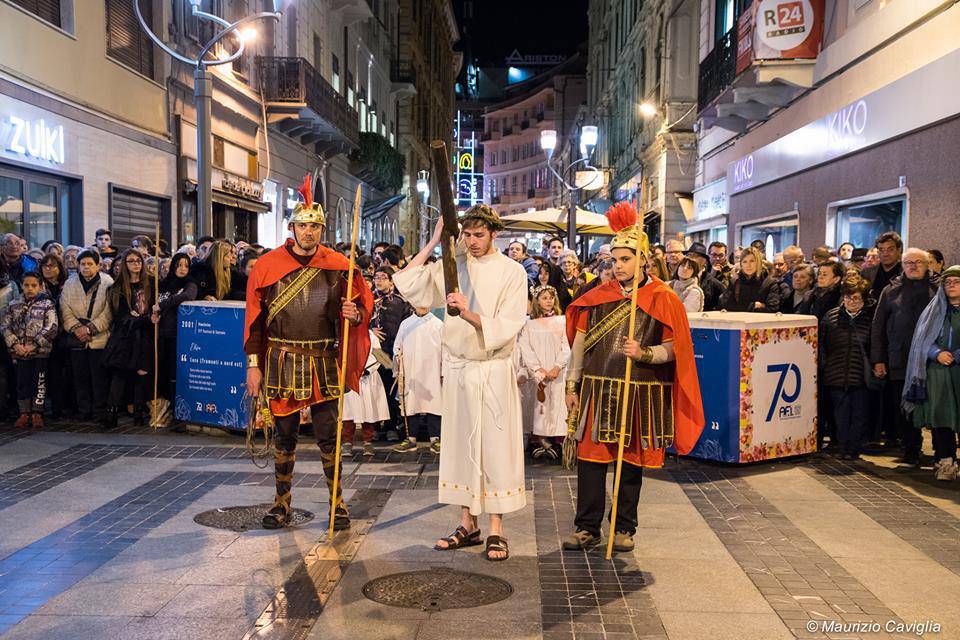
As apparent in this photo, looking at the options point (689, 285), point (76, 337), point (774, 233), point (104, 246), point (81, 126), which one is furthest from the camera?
point (774, 233)

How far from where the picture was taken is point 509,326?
604 cm

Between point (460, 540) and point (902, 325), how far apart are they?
4860mm

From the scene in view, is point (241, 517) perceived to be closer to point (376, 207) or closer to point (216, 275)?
point (216, 275)

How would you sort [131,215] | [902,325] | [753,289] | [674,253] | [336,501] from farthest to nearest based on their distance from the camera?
[131,215] → [674,253] → [753,289] → [902,325] → [336,501]

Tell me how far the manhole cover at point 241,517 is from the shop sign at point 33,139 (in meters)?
7.74

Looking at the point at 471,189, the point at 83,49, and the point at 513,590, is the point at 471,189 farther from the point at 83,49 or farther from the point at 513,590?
the point at 513,590

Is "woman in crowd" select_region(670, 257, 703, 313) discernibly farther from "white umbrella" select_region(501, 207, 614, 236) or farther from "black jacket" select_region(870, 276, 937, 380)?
"white umbrella" select_region(501, 207, 614, 236)

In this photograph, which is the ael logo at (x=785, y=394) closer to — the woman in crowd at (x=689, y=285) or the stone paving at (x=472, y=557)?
the stone paving at (x=472, y=557)

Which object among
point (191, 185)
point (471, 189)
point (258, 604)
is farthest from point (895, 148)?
point (471, 189)

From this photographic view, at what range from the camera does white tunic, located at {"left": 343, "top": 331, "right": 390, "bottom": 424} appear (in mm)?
9391

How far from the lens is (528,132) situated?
94.6 meters

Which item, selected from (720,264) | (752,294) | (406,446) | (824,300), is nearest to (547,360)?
(406,446)

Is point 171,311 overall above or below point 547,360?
above

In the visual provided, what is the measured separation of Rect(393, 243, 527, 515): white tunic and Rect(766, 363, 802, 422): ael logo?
359cm
